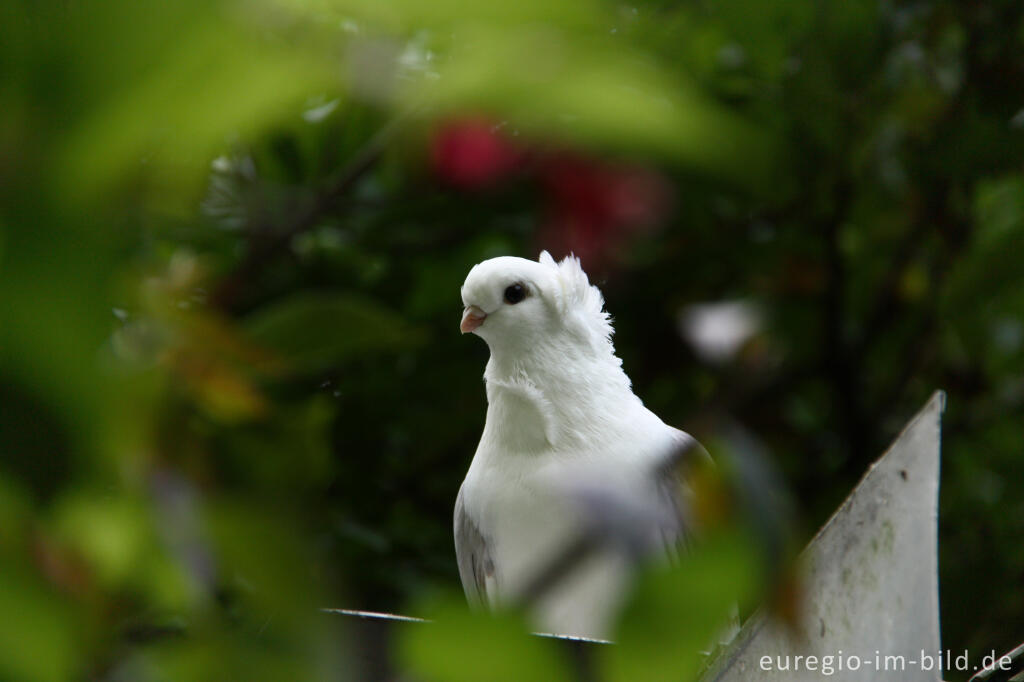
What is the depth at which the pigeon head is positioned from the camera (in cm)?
54

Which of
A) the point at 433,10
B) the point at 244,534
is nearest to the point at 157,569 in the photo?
the point at 244,534

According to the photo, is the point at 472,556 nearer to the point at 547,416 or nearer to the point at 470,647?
the point at 547,416

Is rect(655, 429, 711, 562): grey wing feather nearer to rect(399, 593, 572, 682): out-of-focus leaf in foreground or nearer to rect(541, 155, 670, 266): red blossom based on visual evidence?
rect(541, 155, 670, 266): red blossom

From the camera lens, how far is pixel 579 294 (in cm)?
58

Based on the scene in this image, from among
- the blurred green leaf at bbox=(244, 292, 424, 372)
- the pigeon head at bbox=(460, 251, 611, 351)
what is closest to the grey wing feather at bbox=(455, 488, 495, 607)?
Answer: the pigeon head at bbox=(460, 251, 611, 351)

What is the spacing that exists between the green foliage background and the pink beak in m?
0.04

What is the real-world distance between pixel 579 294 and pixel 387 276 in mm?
417

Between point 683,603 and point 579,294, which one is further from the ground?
point 579,294

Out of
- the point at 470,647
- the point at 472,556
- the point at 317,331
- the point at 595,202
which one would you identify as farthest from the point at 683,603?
the point at 472,556

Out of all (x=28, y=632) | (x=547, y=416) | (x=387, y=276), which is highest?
(x=387, y=276)

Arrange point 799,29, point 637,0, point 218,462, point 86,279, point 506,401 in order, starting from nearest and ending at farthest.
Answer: point 86,279
point 218,462
point 506,401
point 637,0
point 799,29

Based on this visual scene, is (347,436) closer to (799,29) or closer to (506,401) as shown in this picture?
(506,401)

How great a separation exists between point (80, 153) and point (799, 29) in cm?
97

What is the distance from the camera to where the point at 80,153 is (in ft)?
0.53
